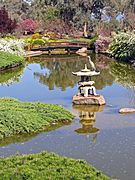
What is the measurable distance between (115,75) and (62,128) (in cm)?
1375

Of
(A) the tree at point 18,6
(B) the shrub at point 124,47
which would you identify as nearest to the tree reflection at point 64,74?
(B) the shrub at point 124,47

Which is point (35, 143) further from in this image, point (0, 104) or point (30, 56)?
point (30, 56)

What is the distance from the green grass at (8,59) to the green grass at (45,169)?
1933 centimetres

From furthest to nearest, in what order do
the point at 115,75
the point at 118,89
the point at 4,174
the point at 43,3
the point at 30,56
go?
the point at 43,3 → the point at 30,56 → the point at 115,75 → the point at 118,89 → the point at 4,174

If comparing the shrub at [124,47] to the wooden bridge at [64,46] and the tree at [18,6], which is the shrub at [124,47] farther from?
the tree at [18,6]

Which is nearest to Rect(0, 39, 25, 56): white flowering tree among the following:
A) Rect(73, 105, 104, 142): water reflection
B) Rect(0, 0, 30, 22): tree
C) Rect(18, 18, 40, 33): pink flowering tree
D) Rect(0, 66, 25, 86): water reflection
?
Rect(0, 66, 25, 86): water reflection

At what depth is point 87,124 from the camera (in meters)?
14.1

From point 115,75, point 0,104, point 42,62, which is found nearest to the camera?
point 0,104

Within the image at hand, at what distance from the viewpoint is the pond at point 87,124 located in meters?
10.9

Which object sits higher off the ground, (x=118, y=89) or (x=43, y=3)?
(x=43, y=3)

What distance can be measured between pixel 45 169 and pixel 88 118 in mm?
7344

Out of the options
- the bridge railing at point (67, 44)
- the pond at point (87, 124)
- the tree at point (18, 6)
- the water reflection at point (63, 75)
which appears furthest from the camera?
the tree at point (18, 6)

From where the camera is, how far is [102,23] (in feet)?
172

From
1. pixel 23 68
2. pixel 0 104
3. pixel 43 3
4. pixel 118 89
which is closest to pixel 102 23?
pixel 43 3
